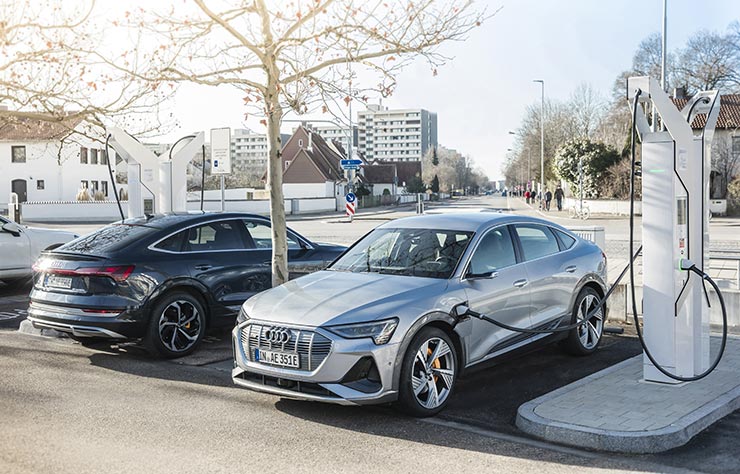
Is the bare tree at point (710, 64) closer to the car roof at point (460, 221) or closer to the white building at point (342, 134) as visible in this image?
the white building at point (342, 134)

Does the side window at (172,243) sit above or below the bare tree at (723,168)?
below

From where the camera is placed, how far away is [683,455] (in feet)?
16.9

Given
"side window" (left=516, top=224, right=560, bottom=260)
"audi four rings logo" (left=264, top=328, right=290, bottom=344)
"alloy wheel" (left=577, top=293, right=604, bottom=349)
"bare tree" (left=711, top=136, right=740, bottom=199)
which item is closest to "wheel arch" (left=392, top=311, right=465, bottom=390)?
"audi four rings logo" (left=264, top=328, right=290, bottom=344)

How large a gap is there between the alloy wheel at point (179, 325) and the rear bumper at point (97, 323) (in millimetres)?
307

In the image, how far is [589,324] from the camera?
325 inches

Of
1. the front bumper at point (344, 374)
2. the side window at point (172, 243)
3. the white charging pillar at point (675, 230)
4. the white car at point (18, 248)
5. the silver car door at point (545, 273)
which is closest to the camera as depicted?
the front bumper at point (344, 374)

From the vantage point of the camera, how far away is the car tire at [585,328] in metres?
8.04

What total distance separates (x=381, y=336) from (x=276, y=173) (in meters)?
4.46

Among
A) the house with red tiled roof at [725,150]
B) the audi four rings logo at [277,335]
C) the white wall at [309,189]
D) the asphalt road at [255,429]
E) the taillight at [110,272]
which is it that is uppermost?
the house with red tiled roof at [725,150]

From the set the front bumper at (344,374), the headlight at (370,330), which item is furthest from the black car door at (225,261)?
the headlight at (370,330)

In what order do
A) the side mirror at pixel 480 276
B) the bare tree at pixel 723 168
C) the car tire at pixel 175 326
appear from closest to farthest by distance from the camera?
the side mirror at pixel 480 276, the car tire at pixel 175 326, the bare tree at pixel 723 168

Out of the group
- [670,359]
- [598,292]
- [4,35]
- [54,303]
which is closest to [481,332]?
[670,359]

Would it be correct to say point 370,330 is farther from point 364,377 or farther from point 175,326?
point 175,326

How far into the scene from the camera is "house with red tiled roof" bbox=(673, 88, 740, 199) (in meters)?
47.7
